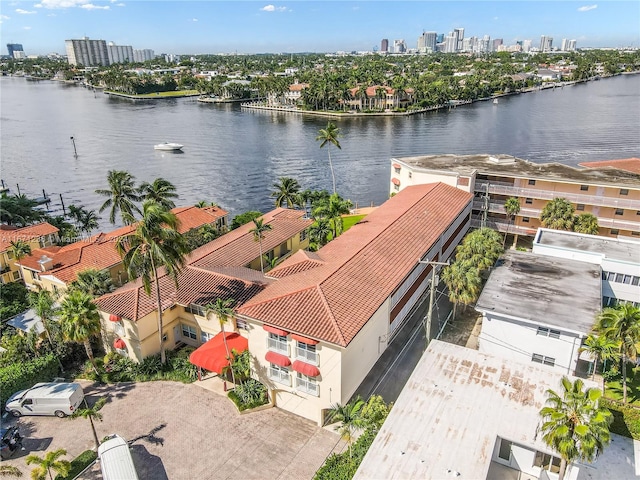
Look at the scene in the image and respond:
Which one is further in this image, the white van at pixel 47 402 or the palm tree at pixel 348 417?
the white van at pixel 47 402

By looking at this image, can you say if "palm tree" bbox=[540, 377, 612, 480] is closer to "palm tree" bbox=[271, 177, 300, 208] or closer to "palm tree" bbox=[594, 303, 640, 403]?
"palm tree" bbox=[594, 303, 640, 403]

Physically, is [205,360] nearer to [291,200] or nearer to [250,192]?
[291,200]

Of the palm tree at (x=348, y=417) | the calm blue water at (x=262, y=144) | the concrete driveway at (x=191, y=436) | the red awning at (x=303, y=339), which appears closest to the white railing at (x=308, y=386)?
the palm tree at (x=348, y=417)

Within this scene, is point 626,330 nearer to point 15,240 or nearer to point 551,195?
point 551,195

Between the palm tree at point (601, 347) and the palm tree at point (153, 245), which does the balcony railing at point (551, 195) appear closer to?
the palm tree at point (601, 347)

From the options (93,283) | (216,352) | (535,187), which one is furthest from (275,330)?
(535,187)

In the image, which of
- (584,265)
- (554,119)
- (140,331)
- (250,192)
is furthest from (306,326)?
(554,119)
